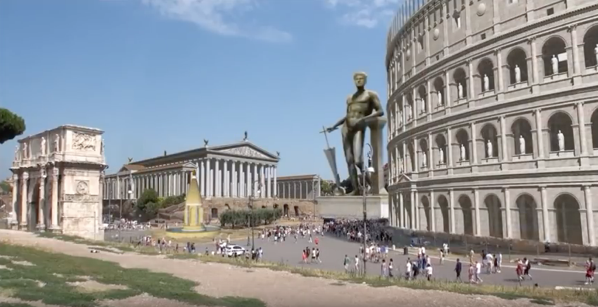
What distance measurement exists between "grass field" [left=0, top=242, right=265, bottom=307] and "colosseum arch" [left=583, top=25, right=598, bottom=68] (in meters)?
27.1

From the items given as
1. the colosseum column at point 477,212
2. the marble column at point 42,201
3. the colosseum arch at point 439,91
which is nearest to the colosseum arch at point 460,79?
the colosseum arch at point 439,91

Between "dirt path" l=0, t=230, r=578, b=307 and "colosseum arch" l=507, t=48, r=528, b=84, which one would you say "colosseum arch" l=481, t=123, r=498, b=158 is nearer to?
"colosseum arch" l=507, t=48, r=528, b=84

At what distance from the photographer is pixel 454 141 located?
125 ft

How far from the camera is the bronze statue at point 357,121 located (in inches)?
1783

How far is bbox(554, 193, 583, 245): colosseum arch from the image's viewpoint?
30.5 meters

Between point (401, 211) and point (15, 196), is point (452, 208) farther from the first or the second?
point (15, 196)

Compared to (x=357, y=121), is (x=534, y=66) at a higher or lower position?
higher

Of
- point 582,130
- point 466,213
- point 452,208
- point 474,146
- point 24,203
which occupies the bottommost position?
point 466,213

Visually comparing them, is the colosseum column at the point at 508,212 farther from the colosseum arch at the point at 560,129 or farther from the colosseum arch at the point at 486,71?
the colosseum arch at the point at 486,71

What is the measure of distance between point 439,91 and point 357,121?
8108 millimetres

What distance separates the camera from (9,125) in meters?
38.9

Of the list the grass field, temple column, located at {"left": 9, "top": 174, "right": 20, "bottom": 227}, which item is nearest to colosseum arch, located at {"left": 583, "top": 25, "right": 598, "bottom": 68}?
the grass field

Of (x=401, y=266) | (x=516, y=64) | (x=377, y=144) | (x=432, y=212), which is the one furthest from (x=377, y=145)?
(x=401, y=266)

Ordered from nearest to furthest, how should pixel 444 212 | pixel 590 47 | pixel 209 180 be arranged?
pixel 590 47 < pixel 444 212 < pixel 209 180
